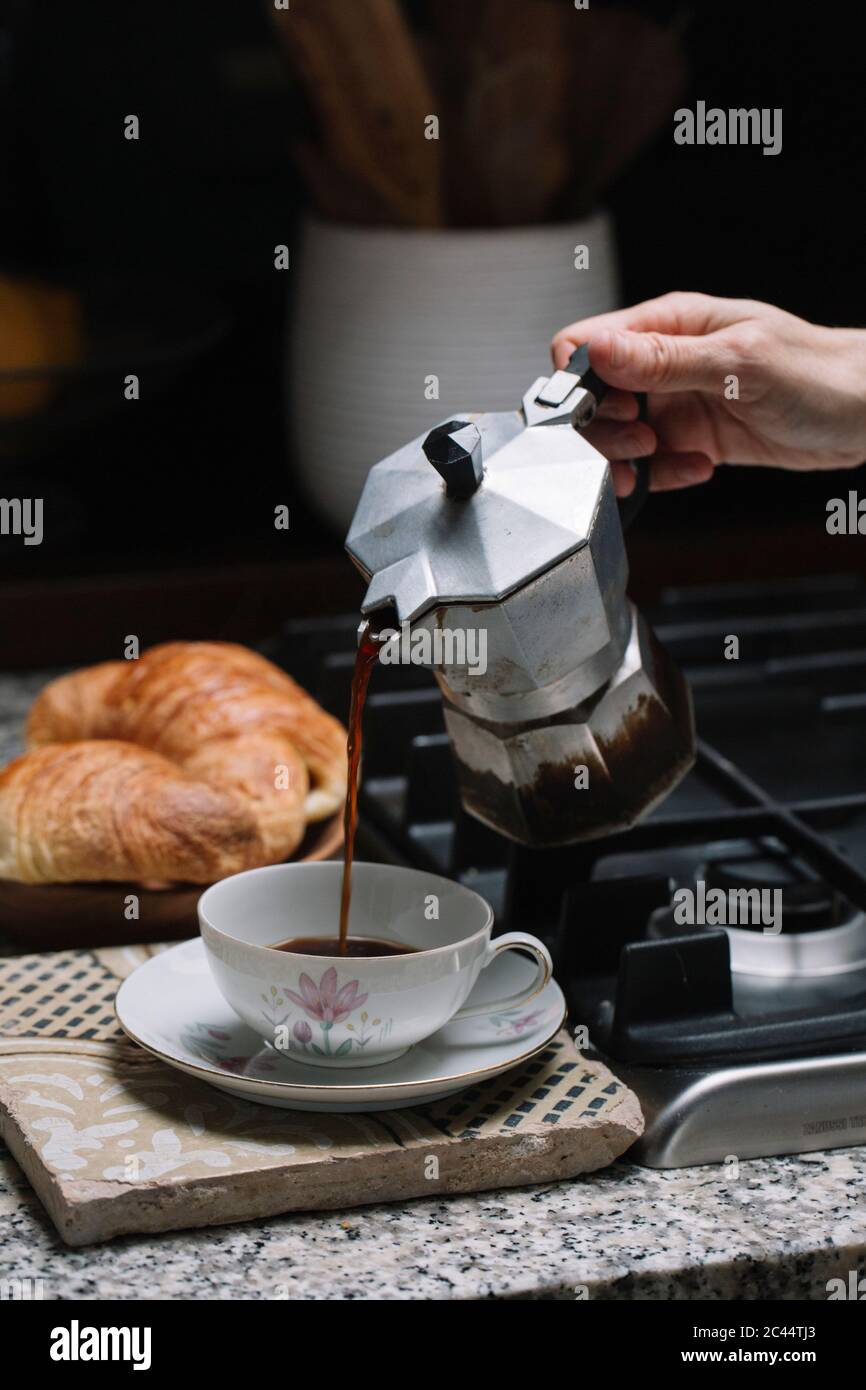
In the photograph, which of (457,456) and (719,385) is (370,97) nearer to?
(719,385)

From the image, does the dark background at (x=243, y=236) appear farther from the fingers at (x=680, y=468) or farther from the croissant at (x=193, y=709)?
the fingers at (x=680, y=468)

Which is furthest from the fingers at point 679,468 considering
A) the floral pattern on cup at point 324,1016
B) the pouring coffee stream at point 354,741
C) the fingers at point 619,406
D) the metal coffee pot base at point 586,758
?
the floral pattern on cup at point 324,1016

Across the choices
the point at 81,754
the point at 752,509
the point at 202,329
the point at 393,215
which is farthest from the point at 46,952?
the point at 752,509

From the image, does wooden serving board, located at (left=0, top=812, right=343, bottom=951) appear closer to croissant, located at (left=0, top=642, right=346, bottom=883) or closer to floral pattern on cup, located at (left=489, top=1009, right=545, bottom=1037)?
croissant, located at (left=0, top=642, right=346, bottom=883)

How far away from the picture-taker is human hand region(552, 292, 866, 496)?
930 mm

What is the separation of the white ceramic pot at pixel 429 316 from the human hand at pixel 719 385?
1.32 feet

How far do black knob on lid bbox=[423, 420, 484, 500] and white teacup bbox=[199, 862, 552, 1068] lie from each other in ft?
0.68

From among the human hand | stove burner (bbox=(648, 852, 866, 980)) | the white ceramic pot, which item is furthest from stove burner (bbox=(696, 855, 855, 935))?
the white ceramic pot

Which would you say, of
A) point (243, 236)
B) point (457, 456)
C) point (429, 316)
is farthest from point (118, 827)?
point (243, 236)

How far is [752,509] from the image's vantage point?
171 cm

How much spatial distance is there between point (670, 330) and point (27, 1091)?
549 mm

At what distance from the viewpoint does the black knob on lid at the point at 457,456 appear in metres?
0.75

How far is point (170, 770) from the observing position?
1035 mm

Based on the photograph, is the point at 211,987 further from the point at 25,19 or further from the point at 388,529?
the point at 25,19
